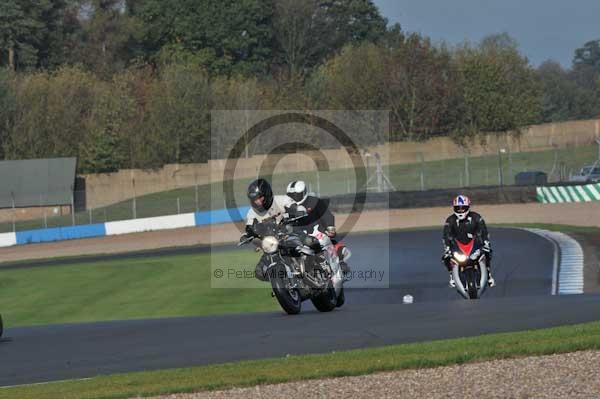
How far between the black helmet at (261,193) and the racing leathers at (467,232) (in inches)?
156

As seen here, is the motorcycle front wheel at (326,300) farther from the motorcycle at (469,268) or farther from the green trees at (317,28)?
the green trees at (317,28)

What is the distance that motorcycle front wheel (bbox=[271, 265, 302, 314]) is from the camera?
15516 millimetres

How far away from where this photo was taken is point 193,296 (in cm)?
2873

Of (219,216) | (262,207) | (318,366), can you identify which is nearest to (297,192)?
(262,207)

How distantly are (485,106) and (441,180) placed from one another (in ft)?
92.0

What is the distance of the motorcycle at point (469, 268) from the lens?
1819 cm

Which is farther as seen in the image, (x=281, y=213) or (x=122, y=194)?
(x=122, y=194)

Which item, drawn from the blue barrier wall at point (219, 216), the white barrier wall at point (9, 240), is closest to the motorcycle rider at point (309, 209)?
the blue barrier wall at point (219, 216)

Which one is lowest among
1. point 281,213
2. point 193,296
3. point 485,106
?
point 193,296

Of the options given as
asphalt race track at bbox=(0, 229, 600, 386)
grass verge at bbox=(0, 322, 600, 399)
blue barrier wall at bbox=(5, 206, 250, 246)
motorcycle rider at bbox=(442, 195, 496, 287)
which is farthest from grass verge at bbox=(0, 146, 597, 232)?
grass verge at bbox=(0, 322, 600, 399)

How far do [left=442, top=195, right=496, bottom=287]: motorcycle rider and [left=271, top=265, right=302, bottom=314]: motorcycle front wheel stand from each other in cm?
319

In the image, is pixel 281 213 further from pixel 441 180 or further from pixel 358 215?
pixel 441 180

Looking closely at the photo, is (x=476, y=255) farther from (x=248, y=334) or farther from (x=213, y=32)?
(x=213, y=32)

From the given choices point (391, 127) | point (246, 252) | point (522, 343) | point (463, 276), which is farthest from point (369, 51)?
point (522, 343)
